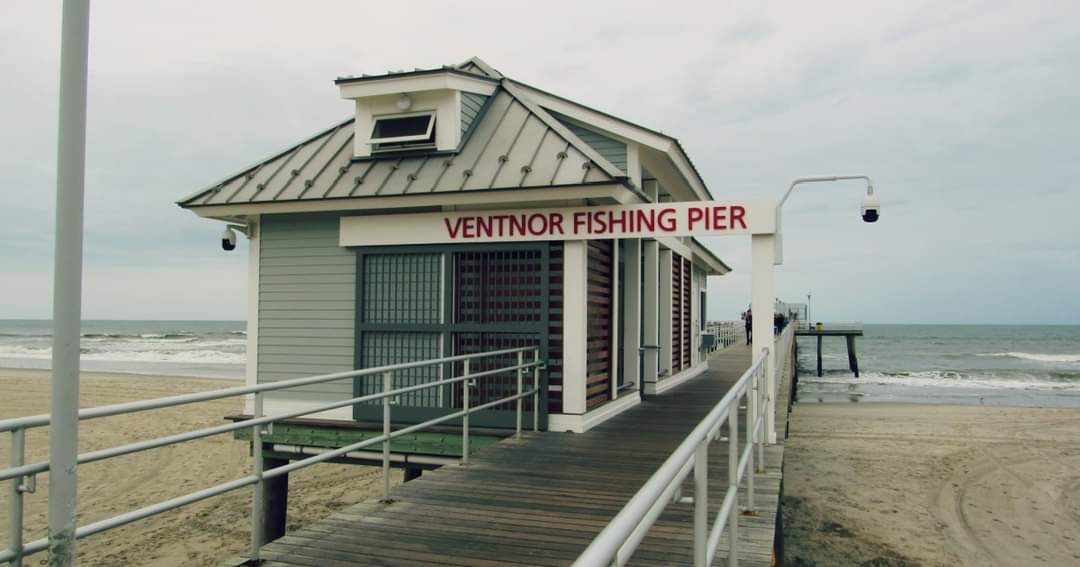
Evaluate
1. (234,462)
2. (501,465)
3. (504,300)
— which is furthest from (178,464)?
(501,465)

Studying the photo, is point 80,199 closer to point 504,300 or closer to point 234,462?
point 504,300

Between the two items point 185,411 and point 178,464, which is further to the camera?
point 185,411

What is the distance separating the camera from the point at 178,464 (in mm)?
16844

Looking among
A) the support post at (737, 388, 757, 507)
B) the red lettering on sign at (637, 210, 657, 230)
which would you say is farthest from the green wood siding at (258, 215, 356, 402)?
the support post at (737, 388, 757, 507)

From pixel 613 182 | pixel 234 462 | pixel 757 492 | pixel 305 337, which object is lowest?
pixel 234 462

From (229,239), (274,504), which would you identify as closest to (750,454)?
(274,504)

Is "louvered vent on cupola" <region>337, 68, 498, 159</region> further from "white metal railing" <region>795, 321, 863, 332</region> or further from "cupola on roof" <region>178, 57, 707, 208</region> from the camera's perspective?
"white metal railing" <region>795, 321, 863, 332</region>

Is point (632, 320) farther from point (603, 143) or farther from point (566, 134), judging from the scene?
point (566, 134)

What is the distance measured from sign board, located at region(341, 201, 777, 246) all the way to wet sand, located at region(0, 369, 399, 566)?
5.49 meters

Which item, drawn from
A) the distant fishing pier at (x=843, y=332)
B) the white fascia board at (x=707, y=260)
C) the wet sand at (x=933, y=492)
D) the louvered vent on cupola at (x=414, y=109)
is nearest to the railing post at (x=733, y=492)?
the wet sand at (x=933, y=492)

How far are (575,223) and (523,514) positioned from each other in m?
4.21

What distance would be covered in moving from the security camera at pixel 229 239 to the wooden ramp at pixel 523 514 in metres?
5.53

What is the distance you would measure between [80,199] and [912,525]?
492 inches

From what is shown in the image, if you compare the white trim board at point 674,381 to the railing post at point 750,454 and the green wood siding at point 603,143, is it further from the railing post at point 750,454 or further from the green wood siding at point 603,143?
the railing post at point 750,454
